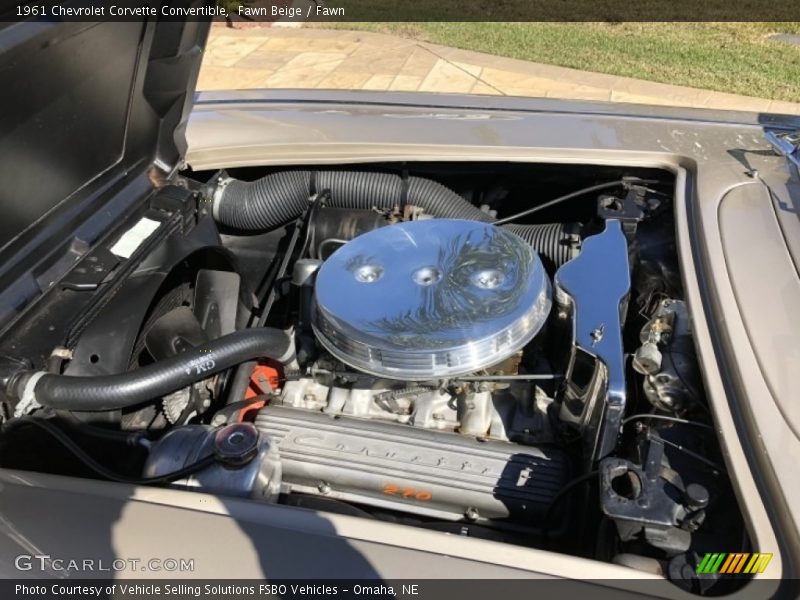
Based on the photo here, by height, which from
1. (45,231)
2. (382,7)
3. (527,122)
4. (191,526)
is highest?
(527,122)

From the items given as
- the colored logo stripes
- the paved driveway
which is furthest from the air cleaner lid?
the paved driveway

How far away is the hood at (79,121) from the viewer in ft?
4.08

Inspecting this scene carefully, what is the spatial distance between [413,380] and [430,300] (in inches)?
6.9

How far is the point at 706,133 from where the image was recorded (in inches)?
72.9

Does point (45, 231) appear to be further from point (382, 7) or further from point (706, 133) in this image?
point (382, 7)

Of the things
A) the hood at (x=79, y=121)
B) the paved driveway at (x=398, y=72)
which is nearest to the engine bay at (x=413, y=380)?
the hood at (x=79, y=121)

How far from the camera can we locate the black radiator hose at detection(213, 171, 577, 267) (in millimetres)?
1869

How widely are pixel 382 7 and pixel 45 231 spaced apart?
→ 21.7ft

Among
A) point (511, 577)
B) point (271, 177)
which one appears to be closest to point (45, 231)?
point (271, 177)

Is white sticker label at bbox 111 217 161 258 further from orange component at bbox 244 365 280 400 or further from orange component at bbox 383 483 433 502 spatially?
orange component at bbox 383 483 433 502

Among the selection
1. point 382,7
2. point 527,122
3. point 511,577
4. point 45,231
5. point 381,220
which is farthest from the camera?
point 382,7

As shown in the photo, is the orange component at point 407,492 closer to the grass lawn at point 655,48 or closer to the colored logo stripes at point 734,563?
the colored logo stripes at point 734,563

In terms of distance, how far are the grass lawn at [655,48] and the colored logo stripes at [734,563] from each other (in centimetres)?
463

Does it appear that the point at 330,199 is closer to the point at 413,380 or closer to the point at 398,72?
the point at 413,380
